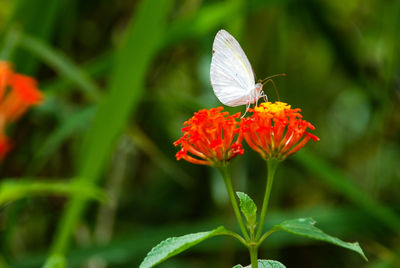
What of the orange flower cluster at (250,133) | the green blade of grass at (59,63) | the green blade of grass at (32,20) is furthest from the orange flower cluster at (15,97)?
the orange flower cluster at (250,133)

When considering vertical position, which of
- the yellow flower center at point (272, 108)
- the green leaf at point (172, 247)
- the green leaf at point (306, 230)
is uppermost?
the yellow flower center at point (272, 108)

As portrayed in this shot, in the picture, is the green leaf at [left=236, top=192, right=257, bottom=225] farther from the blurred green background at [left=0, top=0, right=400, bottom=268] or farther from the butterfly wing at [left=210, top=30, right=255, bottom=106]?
the blurred green background at [left=0, top=0, right=400, bottom=268]

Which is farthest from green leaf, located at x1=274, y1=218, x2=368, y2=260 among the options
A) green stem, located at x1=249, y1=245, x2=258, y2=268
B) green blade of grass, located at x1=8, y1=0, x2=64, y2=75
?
green blade of grass, located at x1=8, y1=0, x2=64, y2=75

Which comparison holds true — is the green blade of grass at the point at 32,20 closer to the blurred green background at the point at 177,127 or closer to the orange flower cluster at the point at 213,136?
the blurred green background at the point at 177,127

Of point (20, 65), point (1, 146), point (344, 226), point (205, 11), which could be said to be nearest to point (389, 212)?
point (344, 226)

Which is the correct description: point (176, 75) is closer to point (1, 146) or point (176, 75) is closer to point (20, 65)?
point (20, 65)
